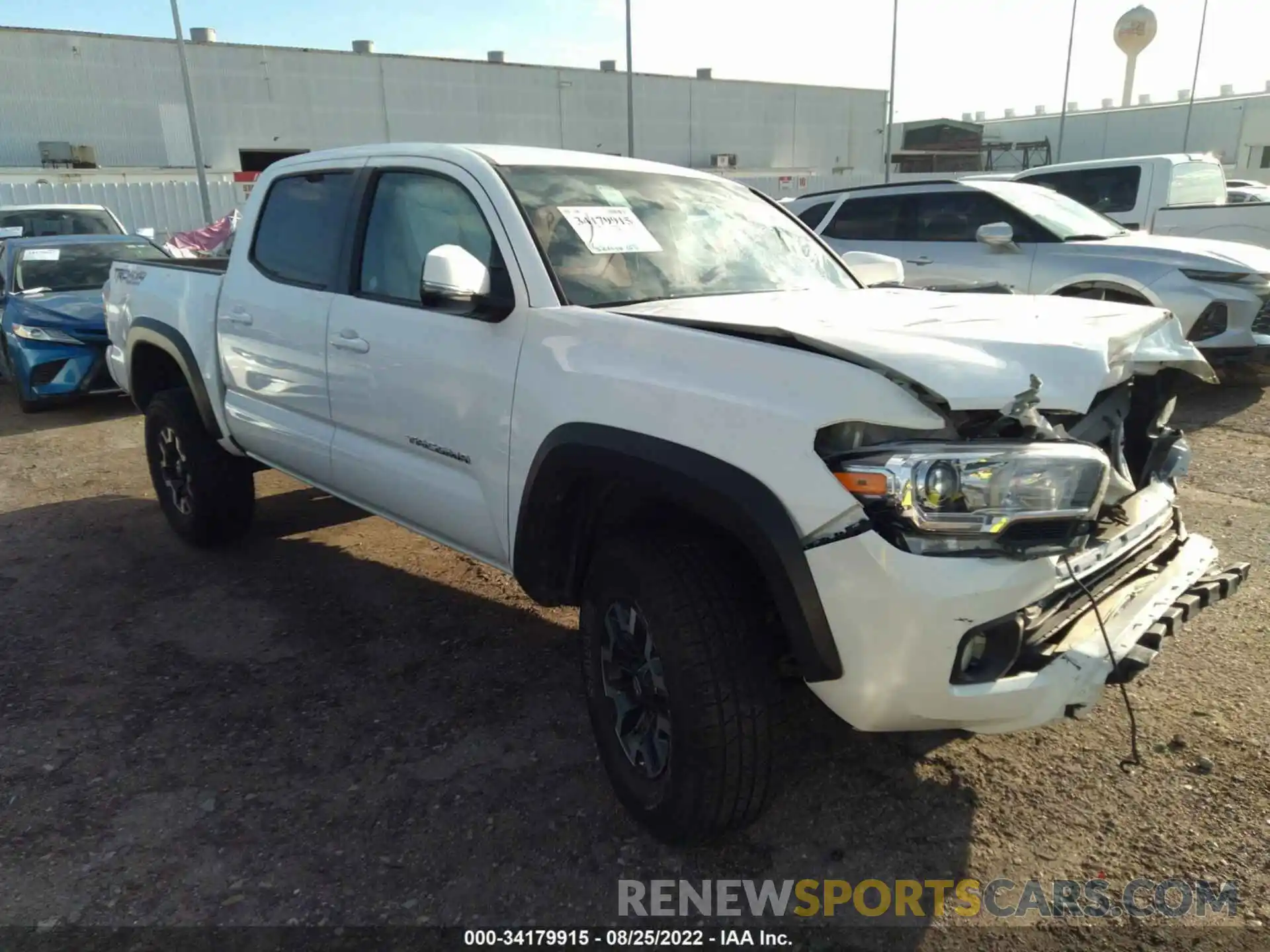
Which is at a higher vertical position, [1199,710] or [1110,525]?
[1110,525]

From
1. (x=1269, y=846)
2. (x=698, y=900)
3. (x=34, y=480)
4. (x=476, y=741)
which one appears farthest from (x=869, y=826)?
(x=34, y=480)

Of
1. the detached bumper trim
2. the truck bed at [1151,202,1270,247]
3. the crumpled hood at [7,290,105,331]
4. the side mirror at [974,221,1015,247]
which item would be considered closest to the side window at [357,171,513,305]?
the detached bumper trim

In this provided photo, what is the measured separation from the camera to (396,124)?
34.4m

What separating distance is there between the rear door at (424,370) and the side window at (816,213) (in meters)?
6.55

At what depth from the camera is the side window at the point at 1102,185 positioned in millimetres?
10602

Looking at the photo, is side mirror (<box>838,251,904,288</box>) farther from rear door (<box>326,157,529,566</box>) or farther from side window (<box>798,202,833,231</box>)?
side window (<box>798,202,833,231</box>)

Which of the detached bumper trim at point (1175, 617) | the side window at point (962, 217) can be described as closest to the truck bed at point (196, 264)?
the detached bumper trim at point (1175, 617)

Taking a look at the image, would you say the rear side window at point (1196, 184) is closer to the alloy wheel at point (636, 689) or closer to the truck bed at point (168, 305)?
the truck bed at point (168, 305)

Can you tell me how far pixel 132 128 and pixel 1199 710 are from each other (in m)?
34.9

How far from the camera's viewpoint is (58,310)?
8.28 metres

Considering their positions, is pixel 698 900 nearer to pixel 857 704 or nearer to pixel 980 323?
pixel 857 704

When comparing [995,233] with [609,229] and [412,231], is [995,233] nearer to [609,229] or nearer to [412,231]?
[609,229]

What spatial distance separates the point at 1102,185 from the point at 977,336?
1014cm

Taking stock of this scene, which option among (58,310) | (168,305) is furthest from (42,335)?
(168,305)
